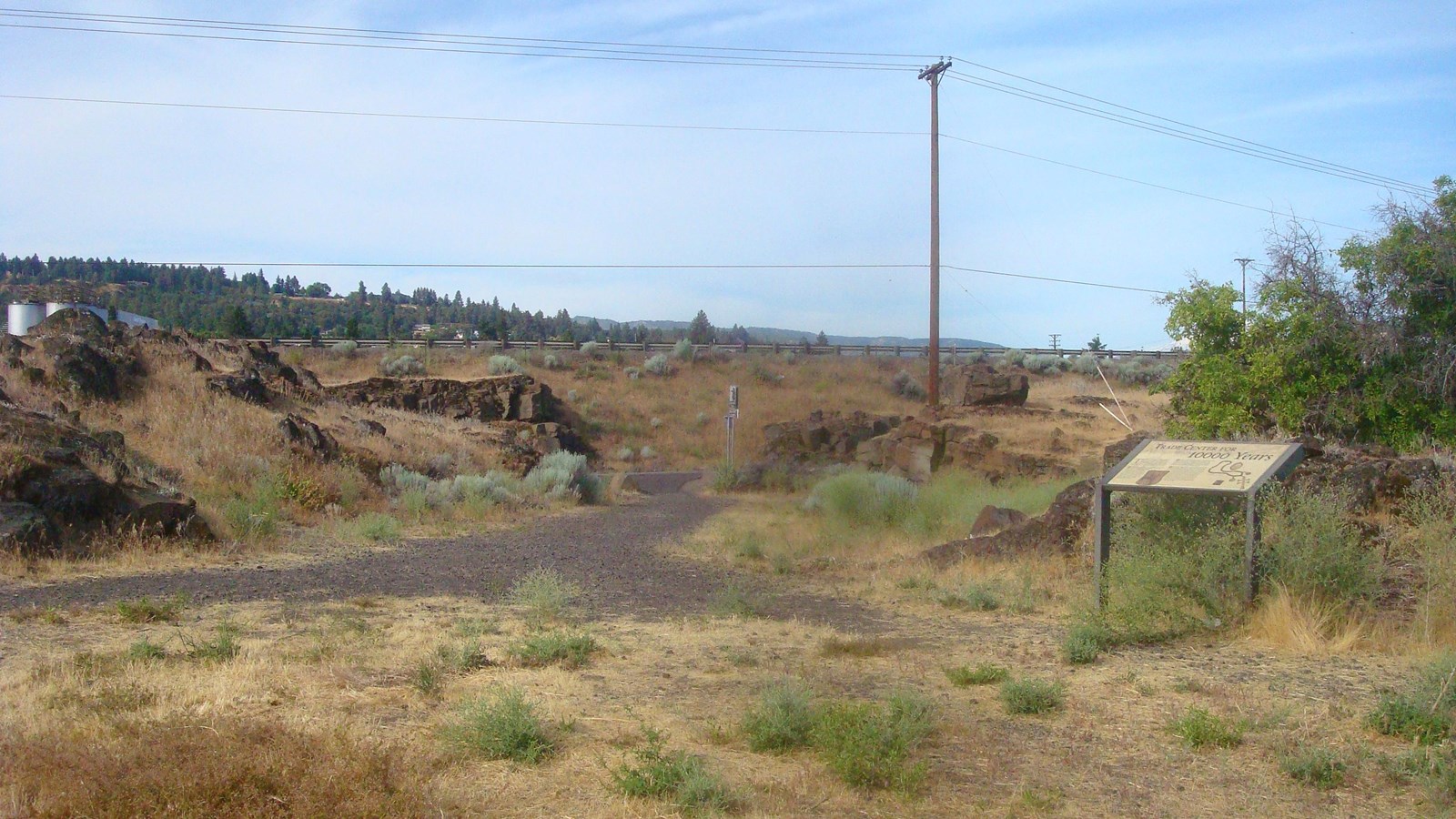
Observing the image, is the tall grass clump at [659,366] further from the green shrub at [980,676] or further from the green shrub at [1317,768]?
the green shrub at [1317,768]

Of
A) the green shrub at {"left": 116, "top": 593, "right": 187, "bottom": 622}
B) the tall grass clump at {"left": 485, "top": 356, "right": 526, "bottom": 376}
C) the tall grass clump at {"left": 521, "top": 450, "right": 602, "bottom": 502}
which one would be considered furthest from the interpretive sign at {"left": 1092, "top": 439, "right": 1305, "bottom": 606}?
the tall grass clump at {"left": 485, "top": 356, "right": 526, "bottom": 376}

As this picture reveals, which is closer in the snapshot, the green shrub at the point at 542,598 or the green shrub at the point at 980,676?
the green shrub at the point at 980,676

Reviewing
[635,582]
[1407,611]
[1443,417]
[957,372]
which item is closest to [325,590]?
[635,582]

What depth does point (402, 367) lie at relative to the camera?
147ft

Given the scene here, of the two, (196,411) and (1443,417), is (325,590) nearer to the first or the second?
(196,411)

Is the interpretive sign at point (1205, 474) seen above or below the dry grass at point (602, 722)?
above

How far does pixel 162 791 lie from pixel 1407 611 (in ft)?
28.6

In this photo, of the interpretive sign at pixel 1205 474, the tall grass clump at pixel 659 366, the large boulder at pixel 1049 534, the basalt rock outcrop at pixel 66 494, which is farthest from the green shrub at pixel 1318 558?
the tall grass clump at pixel 659 366

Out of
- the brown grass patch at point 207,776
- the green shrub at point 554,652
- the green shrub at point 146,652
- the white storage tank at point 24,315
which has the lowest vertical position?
the green shrub at point 554,652

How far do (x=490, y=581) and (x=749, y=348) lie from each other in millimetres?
43874

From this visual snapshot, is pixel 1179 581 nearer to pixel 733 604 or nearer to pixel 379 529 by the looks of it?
pixel 733 604

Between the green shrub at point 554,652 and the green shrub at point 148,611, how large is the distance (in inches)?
135

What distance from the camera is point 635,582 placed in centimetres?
1311

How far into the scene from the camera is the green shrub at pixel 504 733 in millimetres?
5707
